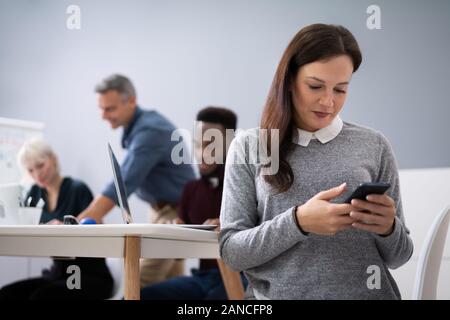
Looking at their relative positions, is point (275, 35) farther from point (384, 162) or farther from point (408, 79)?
point (384, 162)

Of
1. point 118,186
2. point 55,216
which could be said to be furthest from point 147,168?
point 118,186

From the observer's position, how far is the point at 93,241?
4.08 ft

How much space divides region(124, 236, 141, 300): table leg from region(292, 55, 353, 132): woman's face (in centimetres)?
45

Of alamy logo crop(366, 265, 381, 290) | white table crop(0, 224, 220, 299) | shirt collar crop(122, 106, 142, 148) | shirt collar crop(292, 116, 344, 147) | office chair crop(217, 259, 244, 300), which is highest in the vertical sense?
shirt collar crop(292, 116, 344, 147)

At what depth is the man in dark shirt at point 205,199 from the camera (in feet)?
6.95

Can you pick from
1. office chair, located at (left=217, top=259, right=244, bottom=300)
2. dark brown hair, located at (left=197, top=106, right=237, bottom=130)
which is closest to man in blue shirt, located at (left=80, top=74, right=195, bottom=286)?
dark brown hair, located at (left=197, top=106, right=237, bottom=130)

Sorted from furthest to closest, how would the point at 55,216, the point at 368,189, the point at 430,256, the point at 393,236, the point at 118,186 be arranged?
the point at 55,216 < the point at 118,186 < the point at 430,256 < the point at 393,236 < the point at 368,189

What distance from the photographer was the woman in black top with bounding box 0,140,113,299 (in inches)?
90.9

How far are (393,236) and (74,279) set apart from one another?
1444 millimetres

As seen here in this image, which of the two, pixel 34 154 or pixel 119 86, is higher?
pixel 119 86

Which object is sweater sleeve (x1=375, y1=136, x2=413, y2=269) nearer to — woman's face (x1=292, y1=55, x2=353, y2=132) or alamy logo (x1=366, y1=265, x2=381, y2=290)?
alamy logo (x1=366, y1=265, x2=381, y2=290)

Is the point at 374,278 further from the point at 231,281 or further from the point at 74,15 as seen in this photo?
the point at 74,15

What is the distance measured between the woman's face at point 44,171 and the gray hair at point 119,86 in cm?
45
